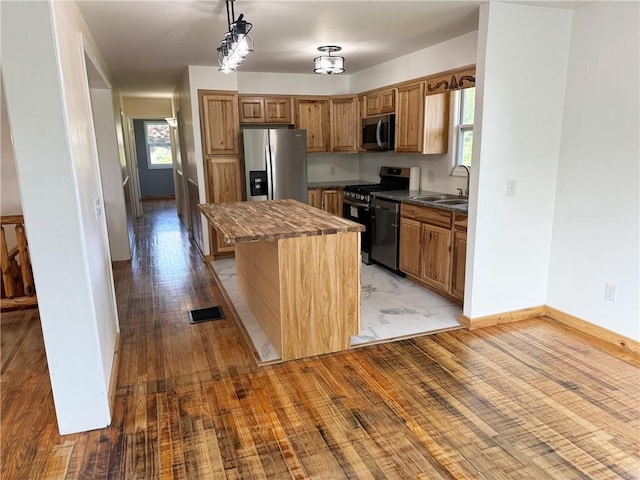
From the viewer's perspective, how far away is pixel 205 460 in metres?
1.99

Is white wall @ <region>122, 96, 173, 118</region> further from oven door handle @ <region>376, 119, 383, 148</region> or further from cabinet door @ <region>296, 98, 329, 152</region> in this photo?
oven door handle @ <region>376, 119, 383, 148</region>

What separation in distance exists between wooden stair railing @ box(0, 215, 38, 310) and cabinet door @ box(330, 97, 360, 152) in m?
3.70

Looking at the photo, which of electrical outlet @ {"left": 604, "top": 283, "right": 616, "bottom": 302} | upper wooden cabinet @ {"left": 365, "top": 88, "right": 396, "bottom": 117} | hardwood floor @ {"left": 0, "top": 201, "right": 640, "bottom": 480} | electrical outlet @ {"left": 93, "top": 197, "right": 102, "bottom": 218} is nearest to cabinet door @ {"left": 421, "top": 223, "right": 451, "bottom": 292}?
hardwood floor @ {"left": 0, "top": 201, "right": 640, "bottom": 480}

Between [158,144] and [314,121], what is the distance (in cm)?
777

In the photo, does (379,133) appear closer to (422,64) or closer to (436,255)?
(422,64)

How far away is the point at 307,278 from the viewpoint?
9.24ft

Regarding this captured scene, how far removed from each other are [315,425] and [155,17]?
298 centimetres

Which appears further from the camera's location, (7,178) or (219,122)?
(219,122)

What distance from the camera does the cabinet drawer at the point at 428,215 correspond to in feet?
12.4

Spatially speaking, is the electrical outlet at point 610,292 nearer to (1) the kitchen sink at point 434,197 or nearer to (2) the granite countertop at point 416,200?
(2) the granite countertop at point 416,200

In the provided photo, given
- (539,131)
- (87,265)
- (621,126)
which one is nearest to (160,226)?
(87,265)

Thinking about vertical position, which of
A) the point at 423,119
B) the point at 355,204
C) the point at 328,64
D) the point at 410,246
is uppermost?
the point at 328,64

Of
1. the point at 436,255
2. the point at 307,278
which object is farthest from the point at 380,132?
the point at 307,278

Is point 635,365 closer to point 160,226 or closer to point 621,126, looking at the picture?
point 621,126
